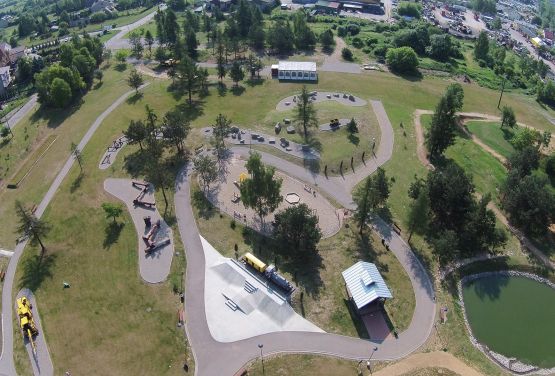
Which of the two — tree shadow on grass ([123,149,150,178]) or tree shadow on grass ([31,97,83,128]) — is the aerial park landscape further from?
tree shadow on grass ([31,97,83,128])

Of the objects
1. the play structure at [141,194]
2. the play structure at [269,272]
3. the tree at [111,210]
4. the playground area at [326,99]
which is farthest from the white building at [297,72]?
the play structure at [269,272]

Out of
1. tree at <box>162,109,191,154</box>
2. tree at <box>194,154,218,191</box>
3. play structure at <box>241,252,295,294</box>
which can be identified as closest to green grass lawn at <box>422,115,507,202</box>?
play structure at <box>241,252,295,294</box>

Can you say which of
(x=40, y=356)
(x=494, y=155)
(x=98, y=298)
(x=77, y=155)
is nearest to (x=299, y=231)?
(x=98, y=298)

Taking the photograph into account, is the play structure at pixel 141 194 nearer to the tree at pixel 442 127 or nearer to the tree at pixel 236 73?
the tree at pixel 236 73

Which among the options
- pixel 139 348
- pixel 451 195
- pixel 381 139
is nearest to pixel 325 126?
pixel 381 139

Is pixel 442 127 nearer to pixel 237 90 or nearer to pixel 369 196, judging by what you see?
pixel 369 196

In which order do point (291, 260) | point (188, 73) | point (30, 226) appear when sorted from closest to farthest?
point (30, 226), point (291, 260), point (188, 73)

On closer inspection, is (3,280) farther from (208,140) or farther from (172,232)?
(208,140)
